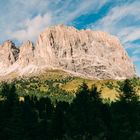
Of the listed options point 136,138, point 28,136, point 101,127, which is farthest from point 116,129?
point 28,136

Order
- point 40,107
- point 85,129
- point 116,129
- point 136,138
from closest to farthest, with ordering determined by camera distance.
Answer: point 136,138 < point 116,129 < point 85,129 < point 40,107

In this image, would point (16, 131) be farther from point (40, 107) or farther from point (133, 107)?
point (40, 107)

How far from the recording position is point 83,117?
8038 cm

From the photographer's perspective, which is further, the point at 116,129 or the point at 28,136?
the point at 28,136

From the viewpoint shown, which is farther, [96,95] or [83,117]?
[96,95]

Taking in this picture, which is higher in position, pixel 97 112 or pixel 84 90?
pixel 84 90

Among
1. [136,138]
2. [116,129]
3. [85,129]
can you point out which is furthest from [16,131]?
[136,138]

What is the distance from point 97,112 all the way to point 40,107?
2639 inches

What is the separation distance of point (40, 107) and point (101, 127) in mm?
70412

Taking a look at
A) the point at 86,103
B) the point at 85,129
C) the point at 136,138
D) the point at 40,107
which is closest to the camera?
the point at 136,138

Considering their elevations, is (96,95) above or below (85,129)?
above

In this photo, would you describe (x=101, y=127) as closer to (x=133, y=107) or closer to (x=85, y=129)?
(x=85, y=129)

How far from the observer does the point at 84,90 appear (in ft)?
283

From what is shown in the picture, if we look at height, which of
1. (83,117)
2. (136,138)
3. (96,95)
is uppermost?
(96,95)
